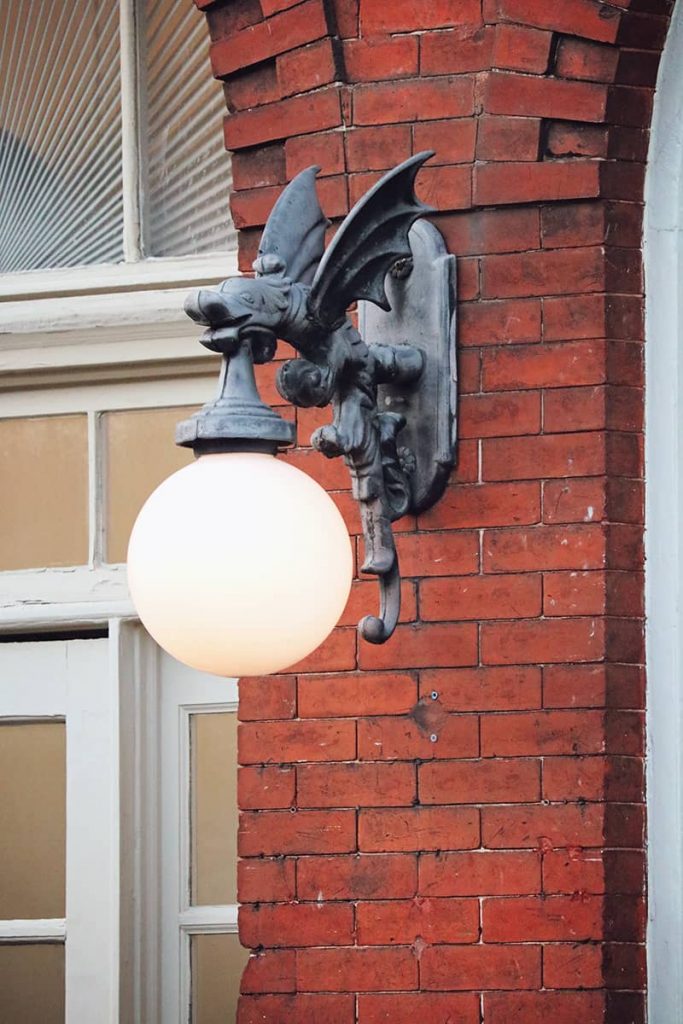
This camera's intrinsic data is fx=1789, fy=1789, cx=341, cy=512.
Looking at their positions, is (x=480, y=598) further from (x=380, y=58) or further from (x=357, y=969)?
(x=380, y=58)

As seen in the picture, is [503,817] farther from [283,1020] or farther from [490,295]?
[490,295]

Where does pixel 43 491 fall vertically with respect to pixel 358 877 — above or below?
above

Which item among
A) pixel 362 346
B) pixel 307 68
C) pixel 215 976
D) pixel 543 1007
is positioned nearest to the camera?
pixel 362 346

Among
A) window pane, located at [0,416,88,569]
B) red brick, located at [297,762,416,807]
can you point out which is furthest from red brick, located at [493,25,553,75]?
window pane, located at [0,416,88,569]

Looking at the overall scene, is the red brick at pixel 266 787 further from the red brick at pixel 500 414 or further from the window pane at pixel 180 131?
the window pane at pixel 180 131

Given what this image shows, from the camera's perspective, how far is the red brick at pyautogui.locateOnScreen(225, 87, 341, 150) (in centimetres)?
387

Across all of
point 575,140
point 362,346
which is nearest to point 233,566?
point 362,346

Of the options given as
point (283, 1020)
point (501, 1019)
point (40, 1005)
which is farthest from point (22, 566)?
point (501, 1019)

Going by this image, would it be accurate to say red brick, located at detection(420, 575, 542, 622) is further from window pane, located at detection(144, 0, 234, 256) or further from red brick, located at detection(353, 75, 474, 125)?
window pane, located at detection(144, 0, 234, 256)

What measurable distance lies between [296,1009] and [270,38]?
209cm

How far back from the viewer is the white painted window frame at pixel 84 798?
14.8ft

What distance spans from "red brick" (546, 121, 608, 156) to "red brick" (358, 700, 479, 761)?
1133 millimetres

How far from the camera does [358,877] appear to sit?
3.70 metres

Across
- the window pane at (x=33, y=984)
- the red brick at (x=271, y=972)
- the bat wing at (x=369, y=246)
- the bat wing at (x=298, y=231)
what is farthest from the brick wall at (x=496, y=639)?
the window pane at (x=33, y=984)
